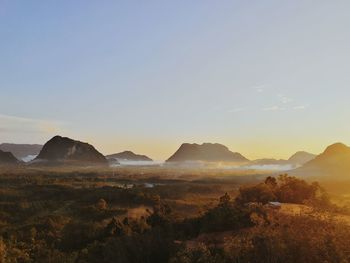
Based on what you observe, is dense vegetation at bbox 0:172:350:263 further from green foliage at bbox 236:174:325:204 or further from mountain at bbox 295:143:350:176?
→ mountain at bbox 295:143:350:176

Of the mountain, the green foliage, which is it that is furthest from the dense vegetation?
the mountain

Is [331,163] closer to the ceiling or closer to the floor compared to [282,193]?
closer to the ceiling

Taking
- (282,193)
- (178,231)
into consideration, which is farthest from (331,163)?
(178,231)

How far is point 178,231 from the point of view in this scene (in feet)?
74.2

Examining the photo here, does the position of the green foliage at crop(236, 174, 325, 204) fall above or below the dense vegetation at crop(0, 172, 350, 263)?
above

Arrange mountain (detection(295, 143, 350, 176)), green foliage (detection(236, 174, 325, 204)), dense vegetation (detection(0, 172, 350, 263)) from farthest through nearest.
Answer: mountain (detection(295, 143, 350, 176)), green foliage (detection(236, 174, 325, 204)), dense vegetation (detection(0, 172, 350, 263))

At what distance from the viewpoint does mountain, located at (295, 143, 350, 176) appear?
15088cm

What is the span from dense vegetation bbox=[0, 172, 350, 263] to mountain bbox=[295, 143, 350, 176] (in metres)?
113

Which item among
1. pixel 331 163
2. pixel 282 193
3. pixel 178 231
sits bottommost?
pixel 178 231

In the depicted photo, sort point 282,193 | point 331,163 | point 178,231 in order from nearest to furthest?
point 178,231 → point 282,193 → point 331,163

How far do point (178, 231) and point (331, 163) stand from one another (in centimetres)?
15274

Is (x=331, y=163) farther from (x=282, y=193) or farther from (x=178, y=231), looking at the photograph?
(x=178, y=231)

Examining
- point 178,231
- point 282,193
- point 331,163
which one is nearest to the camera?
point 178,231

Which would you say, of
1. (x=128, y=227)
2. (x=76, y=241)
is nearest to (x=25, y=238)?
(x=76, y=241)
